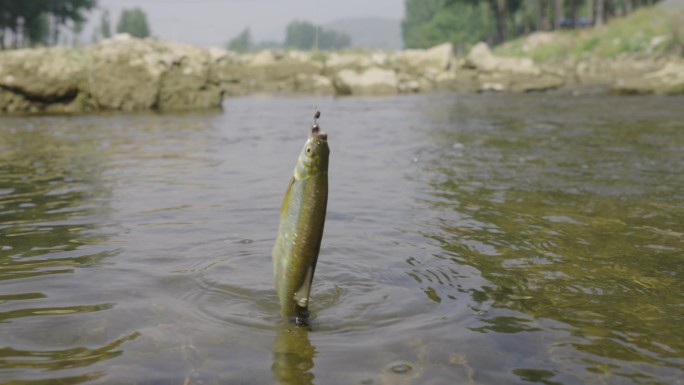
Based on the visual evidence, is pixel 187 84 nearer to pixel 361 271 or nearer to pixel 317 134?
pixel 361 271

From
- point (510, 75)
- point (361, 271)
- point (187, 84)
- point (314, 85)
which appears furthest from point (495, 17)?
point (361, 271)

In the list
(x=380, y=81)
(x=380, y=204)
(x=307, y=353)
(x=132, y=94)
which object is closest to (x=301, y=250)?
(x=307, y=353)

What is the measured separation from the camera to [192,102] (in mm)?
22422

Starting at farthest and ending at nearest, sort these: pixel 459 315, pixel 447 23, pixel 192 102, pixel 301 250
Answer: pixel 447 23
pixel 192 102
pixel 459 315
pixel 301 250

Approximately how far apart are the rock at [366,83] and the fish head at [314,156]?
29313 millimetres

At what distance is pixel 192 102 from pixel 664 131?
15.4 m

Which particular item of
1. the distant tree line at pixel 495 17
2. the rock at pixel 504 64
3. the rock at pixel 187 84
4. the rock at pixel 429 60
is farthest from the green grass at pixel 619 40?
the rock at pixel 187 84

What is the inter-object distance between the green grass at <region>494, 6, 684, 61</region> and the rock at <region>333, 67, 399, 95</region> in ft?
61.2

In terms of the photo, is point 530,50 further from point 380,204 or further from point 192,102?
point 380,204

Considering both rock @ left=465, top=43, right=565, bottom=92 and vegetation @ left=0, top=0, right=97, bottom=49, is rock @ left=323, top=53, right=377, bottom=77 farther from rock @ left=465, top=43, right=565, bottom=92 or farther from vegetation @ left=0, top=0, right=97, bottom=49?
vegetation @ left=0, top=0, right=97, bottom=49

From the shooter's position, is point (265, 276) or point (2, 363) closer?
point (2, 363)

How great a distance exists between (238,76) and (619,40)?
2896 centimetres

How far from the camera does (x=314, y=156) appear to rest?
339 centimetres

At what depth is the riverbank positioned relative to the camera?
20.7m
